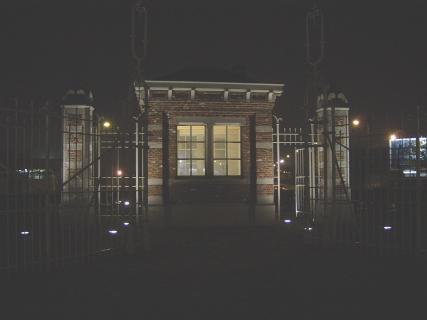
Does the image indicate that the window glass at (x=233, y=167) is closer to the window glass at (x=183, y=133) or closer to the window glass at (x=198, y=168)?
the window glass at (x=198, y=168)

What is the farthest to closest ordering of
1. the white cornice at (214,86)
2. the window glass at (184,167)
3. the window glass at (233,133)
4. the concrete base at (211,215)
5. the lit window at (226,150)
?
the window glass at (233,133), the lit window at (226,150), the window glass at (184,167), the concrete base at (211,215), the white cornice at (214,86)

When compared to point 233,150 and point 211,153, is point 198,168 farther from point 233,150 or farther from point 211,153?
point 233,150

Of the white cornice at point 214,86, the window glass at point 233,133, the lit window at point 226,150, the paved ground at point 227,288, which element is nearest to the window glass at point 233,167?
the lit window at point 226,150

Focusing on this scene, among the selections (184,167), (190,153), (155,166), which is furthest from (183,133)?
(155,166)

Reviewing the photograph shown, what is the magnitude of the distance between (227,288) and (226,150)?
8568 millimetres

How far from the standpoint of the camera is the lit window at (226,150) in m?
15.0

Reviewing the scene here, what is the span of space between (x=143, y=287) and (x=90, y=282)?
856 mm

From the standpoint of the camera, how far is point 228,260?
8.94 metres

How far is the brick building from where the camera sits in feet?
48.1

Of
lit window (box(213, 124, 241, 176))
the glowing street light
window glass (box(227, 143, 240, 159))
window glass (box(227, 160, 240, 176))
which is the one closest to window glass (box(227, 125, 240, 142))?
lit window (box(213, 124, 241, 176))

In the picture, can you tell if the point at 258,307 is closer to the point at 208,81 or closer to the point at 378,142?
the point at 378,142

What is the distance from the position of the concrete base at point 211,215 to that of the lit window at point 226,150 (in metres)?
1.07

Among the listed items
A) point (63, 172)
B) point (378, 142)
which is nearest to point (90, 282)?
point (378, 142)

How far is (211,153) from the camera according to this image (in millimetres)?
14852
